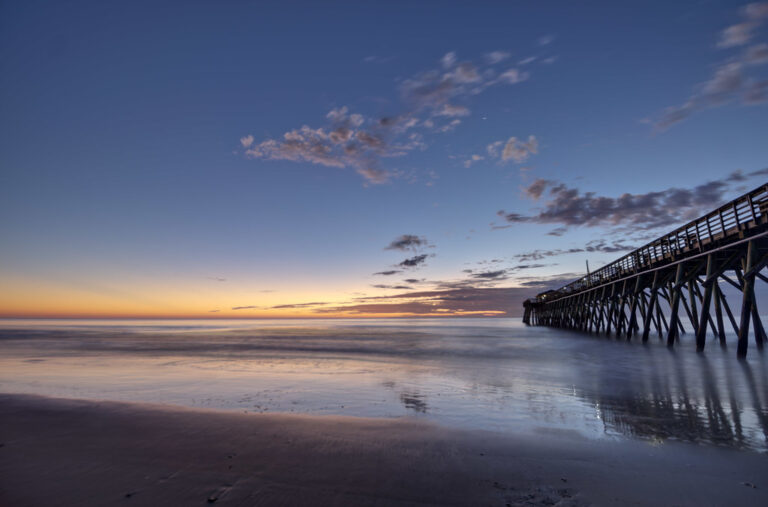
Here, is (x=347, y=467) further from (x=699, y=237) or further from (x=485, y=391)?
(x=699, y=237)

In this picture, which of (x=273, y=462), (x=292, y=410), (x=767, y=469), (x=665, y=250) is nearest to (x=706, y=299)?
(x=665, y=250)

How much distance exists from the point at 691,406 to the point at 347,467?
8458mm

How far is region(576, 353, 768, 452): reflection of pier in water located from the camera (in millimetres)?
5641

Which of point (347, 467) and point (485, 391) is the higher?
point (347, 467)

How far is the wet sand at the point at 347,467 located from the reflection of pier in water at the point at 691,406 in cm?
86

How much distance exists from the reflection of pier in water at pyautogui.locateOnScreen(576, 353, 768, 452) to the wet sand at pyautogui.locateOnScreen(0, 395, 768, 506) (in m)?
0.86

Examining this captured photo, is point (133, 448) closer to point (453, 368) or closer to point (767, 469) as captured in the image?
point (767, 469)

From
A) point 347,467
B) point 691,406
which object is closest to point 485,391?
point 691,406

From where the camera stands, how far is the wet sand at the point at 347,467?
3.51 metres

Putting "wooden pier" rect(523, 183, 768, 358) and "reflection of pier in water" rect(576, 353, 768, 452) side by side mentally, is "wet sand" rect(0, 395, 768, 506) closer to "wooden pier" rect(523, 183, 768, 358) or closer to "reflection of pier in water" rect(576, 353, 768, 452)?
"reflection of pier in water" rect(576, 353, 768, 452)

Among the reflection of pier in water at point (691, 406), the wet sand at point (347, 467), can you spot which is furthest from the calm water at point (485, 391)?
the wet sand at point (347, 467)

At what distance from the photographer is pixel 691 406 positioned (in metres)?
7.76

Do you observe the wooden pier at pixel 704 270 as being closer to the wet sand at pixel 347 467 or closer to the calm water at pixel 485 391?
the calm water at pixel 485 391

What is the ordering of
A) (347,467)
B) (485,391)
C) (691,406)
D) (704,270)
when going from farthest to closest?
(704,270) → (485,391) → (691,406) → (347,467)
